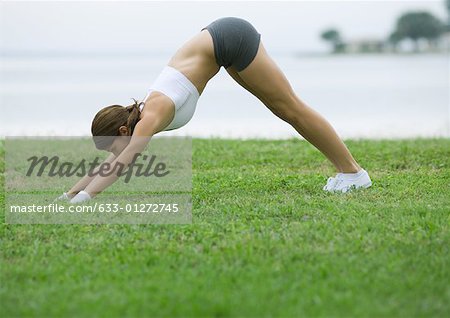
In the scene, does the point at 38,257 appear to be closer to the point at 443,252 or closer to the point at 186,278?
the point at 186,278

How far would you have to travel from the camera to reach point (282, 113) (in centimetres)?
591

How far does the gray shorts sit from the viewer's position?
18.3 ft

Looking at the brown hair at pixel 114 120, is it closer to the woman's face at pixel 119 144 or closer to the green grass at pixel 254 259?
the woman's face at pixel 119 144

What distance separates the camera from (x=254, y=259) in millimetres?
4172

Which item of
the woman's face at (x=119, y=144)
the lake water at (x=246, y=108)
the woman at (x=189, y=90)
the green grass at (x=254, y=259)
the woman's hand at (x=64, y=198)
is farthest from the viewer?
the lake water at (x=246, y=108)

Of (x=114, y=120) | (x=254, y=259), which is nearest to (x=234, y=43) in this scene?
(x=114, y=120)

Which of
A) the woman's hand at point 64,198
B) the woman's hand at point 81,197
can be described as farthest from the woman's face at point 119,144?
the woman's hand at point 64,198

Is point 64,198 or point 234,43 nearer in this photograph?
point 234,43

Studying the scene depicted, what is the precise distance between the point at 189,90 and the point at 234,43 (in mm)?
455

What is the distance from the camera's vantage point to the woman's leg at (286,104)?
5680 mm

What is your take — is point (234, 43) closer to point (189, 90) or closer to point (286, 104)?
point (189, 90)

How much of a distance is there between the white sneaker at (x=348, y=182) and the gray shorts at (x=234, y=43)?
1144 mm

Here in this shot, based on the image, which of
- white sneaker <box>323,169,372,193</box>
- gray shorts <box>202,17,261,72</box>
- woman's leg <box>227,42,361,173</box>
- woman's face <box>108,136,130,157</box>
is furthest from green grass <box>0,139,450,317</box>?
gray shorts <box>202,17,261,72</box>

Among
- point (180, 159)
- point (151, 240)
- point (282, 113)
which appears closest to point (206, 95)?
point (180, 159)
